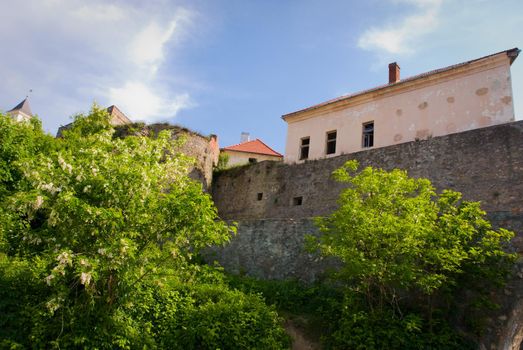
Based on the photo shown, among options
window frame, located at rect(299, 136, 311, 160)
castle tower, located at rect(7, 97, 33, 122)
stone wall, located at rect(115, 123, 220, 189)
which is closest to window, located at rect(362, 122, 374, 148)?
window frame, located at rect(299, 136, 311, 160)

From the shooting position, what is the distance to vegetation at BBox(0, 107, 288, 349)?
7.71 metres

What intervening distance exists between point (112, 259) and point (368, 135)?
1488cm

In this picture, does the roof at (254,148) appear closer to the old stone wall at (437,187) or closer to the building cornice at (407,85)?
the building cornice at (407,85)

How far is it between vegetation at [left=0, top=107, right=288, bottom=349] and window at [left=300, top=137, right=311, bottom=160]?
13008mm

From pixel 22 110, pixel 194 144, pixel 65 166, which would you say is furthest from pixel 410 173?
pixel 22 110

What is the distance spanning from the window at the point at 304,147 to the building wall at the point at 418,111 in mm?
206

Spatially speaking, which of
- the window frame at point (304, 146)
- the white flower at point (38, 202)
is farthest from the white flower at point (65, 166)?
the window frame at point (304, 146)

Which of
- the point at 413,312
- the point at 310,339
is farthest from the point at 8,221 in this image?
the point at 413,312

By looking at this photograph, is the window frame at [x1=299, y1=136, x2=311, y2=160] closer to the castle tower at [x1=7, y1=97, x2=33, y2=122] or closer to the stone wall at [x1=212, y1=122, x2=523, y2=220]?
the stone wall at [x1=212, y1=122, x2=523, y2=220]

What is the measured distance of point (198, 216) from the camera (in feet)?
27.6

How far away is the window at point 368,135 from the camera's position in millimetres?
19841

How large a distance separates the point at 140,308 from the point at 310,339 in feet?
12.1

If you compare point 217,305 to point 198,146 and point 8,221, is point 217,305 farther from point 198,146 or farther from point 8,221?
point 198,146

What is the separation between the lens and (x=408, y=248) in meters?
8.51
